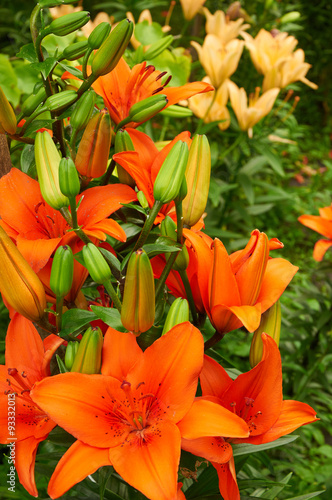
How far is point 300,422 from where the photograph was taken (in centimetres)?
42

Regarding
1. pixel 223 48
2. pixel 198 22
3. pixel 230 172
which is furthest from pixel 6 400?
pixel 198 22

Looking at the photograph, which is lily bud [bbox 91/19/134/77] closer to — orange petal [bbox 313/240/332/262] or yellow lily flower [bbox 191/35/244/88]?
orange petal [bbox 313/240/332/262]

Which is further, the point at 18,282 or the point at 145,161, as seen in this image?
the point at 145,161

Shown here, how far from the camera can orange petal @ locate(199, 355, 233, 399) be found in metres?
0.44

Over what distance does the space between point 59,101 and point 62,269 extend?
0.15 meters

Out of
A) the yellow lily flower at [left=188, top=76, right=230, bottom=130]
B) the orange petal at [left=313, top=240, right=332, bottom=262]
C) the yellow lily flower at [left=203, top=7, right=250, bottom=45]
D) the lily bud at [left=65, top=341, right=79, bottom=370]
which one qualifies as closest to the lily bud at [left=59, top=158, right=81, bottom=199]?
the lily bud at [left=65, top=341, right=79, bottom=370]

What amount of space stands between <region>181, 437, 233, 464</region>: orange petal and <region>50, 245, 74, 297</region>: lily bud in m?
0.16

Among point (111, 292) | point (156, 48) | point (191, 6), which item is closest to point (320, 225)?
point (156, 48)

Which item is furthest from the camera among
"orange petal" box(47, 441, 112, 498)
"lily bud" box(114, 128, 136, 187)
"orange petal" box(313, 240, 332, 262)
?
"orange petal" box(313, 240, 332, 262)

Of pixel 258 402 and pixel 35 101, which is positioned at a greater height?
pixel 35 101

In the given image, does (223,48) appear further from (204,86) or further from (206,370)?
(206,370)

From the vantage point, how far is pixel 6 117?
1.38 feet

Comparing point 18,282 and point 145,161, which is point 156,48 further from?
point 18,282

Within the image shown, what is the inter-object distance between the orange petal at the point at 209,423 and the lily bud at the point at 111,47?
0.29 meters
